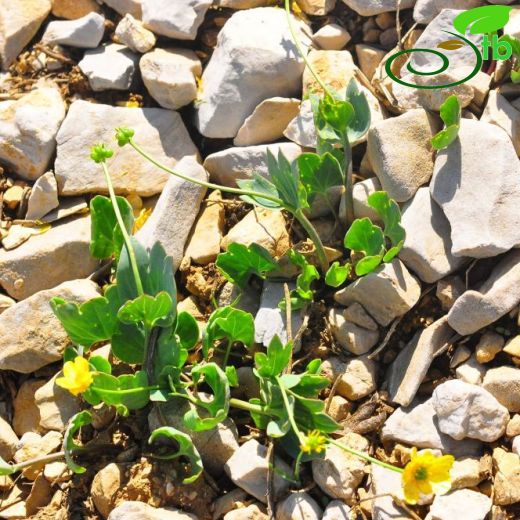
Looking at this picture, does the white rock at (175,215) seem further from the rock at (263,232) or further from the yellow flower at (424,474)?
the yellow flower at (424,474)

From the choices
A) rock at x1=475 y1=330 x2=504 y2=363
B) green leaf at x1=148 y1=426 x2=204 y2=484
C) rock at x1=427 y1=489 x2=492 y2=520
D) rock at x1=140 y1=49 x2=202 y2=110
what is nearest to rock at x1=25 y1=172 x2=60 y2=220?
rock at x1=140 y1=49 x2=202 y2=110

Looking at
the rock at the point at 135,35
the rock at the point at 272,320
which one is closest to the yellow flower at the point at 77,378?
the rock at the point at 272,320

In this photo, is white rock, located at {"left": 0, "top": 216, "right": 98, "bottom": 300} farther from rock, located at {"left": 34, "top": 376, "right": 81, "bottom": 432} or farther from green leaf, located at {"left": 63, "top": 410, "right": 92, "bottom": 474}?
green leaf, located at {"left": 63, "top": 410, "right": 92, "bottom": 474}

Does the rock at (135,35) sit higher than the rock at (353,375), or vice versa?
the rock at (135,35)

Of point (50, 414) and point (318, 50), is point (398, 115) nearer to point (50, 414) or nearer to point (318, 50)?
point (318, 50)

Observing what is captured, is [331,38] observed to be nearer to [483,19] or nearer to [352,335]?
[483,19]

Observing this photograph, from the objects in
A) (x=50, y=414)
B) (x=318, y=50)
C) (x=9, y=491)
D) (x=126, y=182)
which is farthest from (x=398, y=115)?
(x=9, y=491)

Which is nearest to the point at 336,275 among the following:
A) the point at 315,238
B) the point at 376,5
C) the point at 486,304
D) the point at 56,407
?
the point at 315,238
